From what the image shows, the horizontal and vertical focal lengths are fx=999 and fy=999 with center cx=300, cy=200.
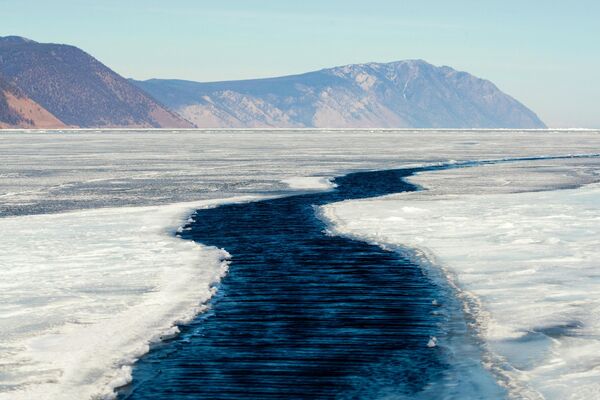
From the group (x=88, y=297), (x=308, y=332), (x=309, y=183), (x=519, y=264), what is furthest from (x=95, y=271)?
(x=309, y=183)

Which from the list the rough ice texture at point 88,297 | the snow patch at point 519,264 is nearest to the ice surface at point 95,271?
the rough ice texture at point 88,297

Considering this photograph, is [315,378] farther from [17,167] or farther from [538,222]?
[17,167]

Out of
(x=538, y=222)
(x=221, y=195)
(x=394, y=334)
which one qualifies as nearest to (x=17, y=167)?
(x=221, y=195)

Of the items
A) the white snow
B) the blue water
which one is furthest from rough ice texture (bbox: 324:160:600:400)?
the white snow

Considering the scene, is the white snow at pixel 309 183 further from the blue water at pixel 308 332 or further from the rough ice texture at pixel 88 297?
the blue water at pixel 308 332

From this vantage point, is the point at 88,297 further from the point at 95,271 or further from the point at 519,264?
the point at 519,264

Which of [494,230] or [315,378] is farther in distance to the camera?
[494,230]
